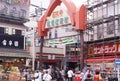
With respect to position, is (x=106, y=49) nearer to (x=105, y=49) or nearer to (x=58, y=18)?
(x=105, y=49)

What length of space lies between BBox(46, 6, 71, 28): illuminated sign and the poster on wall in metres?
7.85

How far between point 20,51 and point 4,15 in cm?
496

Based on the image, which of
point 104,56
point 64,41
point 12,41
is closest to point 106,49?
point 104,56

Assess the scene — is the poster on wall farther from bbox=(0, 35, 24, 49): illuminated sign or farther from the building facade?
bbox=(0, 35, 24, 49): illuminated sign

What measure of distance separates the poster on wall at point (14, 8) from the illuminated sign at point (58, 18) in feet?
25.8

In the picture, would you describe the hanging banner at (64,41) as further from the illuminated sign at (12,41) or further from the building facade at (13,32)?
the illuminated sign at (12,41)

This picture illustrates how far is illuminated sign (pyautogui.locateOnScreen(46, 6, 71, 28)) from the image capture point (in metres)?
31.8

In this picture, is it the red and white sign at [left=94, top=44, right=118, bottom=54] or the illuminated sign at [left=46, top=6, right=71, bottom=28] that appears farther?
the red and white sign at [left=94, top=44, right=118, bottom=54]

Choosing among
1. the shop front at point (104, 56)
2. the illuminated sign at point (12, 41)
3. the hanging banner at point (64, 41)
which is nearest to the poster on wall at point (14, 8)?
the illuminated sign at point (12, 41)

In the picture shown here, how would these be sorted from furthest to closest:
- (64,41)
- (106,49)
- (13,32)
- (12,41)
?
(13,32) < (12,41) < (106,49) < (64,41)

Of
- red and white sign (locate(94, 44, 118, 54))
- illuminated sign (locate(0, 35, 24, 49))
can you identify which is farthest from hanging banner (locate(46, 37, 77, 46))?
illuminated sign (locate(0, 35, 24, 49))

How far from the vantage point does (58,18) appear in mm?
32875

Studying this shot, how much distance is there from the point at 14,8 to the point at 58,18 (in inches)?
419

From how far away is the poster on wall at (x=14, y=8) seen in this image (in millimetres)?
40125
